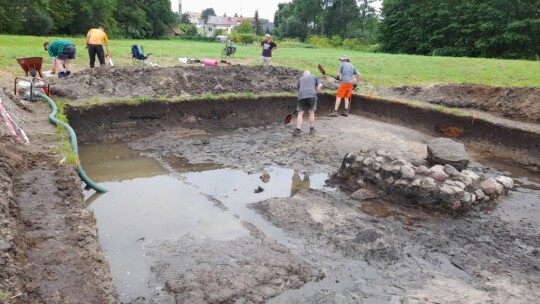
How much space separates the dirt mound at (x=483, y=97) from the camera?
1141cm

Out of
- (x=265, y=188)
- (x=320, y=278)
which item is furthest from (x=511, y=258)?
(x=265, y=188)

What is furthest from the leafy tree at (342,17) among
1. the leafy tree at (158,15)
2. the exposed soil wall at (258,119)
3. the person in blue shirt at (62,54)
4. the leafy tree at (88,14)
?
the person in blue shirt at (62,54)

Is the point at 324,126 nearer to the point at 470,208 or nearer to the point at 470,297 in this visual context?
the point at 470,208

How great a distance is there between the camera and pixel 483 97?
12656mm

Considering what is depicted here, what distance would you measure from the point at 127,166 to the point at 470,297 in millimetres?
6835

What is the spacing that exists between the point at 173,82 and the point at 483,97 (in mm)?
9585

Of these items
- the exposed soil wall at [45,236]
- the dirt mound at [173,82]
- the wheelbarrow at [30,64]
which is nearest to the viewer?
the exposed soil wall at [45,236]

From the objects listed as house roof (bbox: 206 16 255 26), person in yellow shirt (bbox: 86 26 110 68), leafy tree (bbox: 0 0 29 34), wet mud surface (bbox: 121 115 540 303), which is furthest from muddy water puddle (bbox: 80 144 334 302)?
house roof (bbox: 206 16 255 26)

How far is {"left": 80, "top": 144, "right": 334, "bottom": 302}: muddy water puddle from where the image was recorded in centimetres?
544

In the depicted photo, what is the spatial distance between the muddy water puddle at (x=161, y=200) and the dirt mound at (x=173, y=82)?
2405 mm

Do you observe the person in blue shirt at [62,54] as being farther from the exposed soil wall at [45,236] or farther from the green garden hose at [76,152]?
the exposed soil wall at [45,236]

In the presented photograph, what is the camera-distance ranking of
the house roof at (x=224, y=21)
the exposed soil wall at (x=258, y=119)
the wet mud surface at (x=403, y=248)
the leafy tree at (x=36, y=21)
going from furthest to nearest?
the house roof at (x=224, y=21) < the leafy tree at (x=36, y=21) < the exposed soil wall at (x=258, y=119) < the wet mud surface at (x=403, y=248)

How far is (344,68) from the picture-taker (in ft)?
40.9

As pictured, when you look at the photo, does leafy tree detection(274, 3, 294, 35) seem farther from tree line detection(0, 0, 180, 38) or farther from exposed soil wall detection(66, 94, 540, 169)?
exposed soil wall detection(66, 94, 540, 169)
